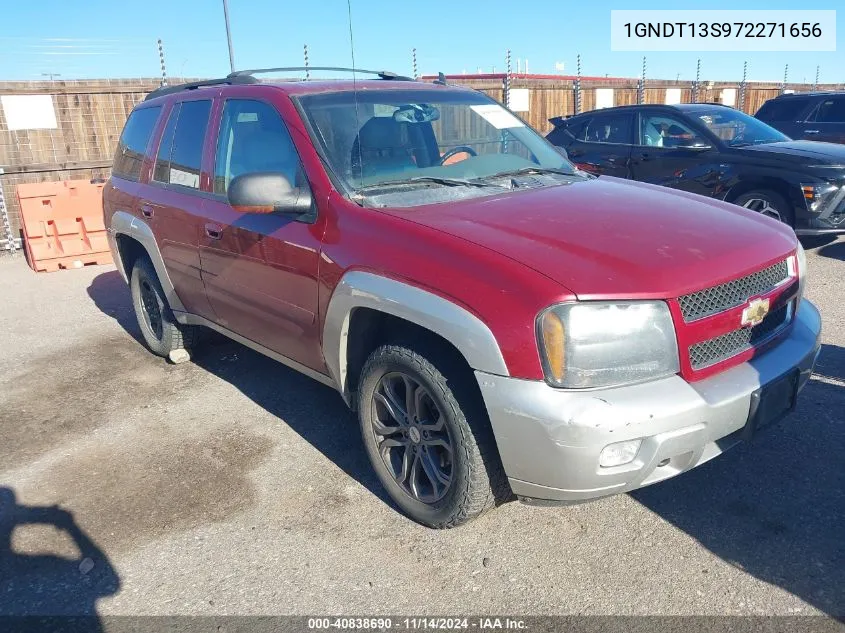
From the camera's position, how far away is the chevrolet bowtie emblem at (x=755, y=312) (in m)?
2.75

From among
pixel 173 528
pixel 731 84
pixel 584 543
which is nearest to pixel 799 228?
pixel 584 543

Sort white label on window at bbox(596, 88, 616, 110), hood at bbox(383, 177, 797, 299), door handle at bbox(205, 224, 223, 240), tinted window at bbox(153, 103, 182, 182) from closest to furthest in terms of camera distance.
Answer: hood at bbox(383, 177, 797, 299), door handle at bbox(205, 224, 223, 240), tinted window at bbox(153, 103, 182, 182), white label on window at bbox(596, 88, 616, 110)

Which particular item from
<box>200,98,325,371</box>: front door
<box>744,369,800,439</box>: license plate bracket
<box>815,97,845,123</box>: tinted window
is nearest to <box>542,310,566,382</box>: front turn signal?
<box>744,369,800,439</box>: license plate bracket

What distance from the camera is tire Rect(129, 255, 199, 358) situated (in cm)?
507

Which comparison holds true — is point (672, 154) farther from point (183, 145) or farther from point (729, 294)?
point (729, 294)

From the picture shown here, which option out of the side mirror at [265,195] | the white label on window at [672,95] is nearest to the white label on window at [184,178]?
the side mirror at [265,195]

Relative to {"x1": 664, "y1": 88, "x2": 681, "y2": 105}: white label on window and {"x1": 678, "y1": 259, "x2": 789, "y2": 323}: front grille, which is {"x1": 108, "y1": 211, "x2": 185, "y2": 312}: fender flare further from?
{"x1": 664, "y1": 88, "x2": 681, "y2": 105}: white label on window

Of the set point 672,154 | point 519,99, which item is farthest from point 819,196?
point 519,99

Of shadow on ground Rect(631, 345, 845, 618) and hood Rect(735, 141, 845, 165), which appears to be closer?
shadow on ground Rect(631, 345, 845, 618)

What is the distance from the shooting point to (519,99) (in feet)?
48.0

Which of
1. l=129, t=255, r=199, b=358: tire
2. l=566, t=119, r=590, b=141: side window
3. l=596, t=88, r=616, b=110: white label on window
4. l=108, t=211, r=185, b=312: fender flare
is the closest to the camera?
l=108, t=211, r=185, b=312: fender flare

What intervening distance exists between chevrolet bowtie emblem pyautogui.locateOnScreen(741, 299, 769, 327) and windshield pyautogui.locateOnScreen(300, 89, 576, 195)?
132 cm

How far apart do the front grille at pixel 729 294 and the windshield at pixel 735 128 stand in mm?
5636

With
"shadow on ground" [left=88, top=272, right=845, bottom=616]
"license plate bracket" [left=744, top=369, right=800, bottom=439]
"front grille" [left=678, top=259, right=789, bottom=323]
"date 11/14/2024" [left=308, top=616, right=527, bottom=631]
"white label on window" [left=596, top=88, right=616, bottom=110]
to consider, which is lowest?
"date 11/14/2024" [left=308, top=616, right=527, bottom=631]
